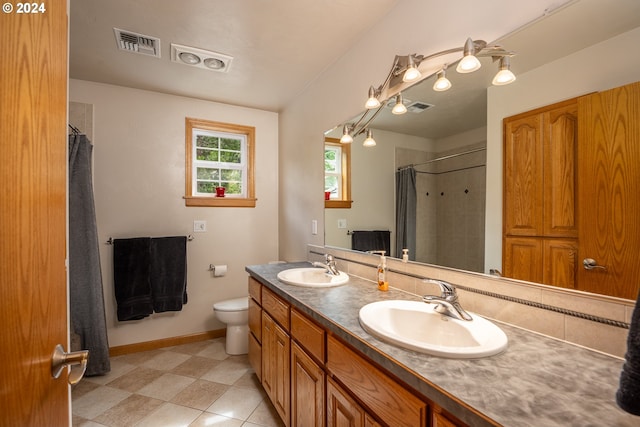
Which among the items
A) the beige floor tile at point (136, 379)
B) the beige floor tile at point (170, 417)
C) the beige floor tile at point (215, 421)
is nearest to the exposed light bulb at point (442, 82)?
the beige floor tile at point (215, 421)

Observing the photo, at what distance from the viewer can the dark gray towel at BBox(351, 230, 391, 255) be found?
1.77m

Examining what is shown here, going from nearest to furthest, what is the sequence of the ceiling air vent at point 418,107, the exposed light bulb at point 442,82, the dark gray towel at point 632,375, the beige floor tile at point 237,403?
the dark gray towel at point 632,375 < the exposed light bulb at point 442,82 < the ceiling air vent at point 418,107 < the beige floor tile at point 237,403

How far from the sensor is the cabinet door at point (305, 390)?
1205 mm

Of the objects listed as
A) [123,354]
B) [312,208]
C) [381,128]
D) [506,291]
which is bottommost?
[123,354]

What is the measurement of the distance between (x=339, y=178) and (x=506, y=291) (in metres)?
1.38

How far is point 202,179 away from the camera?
305 centimetres

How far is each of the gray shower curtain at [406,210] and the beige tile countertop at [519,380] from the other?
2.06 ft

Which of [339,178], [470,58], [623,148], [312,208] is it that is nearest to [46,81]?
[470,58]

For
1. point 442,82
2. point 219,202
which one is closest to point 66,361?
point 442,82

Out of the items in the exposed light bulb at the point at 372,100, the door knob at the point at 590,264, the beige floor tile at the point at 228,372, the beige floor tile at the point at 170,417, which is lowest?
the beige floor tile at the point at 228,372

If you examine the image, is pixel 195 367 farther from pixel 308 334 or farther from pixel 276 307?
pixel 308 334

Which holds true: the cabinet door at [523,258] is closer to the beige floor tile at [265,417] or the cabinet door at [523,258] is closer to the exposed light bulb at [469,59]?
the exposed light bulb at [469,59]

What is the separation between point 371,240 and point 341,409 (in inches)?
41.0

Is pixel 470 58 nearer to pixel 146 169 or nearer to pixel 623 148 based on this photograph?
pixel 623 148
